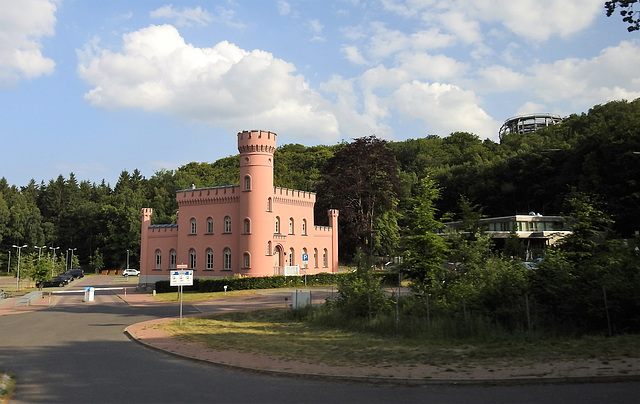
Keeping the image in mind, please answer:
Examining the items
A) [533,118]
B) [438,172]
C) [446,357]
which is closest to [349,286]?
[446,357]

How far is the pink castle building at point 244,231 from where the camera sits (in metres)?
46.8

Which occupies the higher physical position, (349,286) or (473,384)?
(349,286)

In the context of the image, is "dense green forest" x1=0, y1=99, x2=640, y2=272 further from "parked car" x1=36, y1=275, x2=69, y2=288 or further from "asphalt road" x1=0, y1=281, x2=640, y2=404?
"parked car" x1=36, y1=275, x2=69, y2=288

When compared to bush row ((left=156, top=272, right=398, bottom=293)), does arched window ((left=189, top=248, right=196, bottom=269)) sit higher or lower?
higher

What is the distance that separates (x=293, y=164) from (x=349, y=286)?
84.7 meters

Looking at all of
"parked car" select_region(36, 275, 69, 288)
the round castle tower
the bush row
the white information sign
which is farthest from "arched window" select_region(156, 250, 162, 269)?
the white information sign

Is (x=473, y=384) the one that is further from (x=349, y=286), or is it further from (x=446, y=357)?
(x=349, y=286)

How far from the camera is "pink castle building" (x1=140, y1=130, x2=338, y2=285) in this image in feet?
154

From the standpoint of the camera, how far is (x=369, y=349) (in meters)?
14.3

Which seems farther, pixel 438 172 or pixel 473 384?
pixel 438 172

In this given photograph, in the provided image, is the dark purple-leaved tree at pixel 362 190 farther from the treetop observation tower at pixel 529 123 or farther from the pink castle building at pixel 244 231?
the treetop observation tower at pixel 529 123

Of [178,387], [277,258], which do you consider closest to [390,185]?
[277,258]

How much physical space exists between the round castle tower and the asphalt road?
29.9m

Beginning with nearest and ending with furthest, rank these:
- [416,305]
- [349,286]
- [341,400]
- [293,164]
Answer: [341,400] → [416,305] → [349,286] → [293,164]
